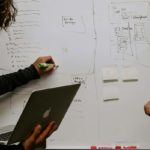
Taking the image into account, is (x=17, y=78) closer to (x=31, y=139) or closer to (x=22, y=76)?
(x=22, y=76)

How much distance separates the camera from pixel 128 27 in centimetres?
174

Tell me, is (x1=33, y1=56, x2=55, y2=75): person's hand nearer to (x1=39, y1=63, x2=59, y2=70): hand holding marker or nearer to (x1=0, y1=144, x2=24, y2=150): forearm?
(x1=39, y1=63, x2=59, y2=70): hand holding marker

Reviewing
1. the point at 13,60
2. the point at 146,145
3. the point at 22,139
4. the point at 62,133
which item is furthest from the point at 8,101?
the point at 146,145

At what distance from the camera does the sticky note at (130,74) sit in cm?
175

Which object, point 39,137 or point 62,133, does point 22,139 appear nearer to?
point 39,137

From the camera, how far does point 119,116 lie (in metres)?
1.77

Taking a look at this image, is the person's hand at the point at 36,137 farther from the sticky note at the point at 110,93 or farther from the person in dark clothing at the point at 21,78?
the sticky note at the point at 110,93

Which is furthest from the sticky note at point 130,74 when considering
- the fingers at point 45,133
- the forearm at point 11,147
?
the forearm at point 11,147

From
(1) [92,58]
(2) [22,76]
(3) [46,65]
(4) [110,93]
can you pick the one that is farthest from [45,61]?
(4) [110,93]

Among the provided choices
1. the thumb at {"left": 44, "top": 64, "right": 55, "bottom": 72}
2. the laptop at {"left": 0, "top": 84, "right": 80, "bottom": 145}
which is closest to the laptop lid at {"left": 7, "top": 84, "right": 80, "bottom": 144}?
the laptop at {"left": 0, "top": 84, "right": 80, "bottom": 145}

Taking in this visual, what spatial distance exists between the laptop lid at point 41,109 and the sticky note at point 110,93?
33 cm

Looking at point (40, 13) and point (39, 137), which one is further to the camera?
point (40, 13)

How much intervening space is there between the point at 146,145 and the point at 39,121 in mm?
684

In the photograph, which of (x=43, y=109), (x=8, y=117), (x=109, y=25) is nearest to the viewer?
(x=43, y=109)
